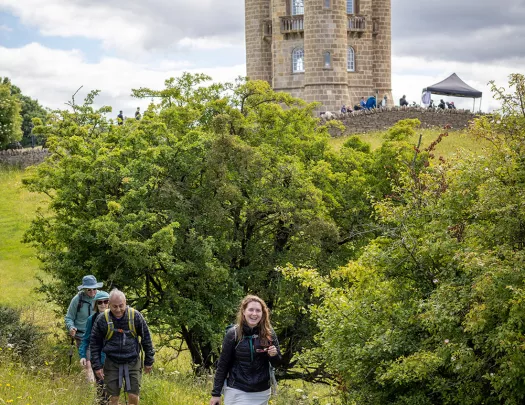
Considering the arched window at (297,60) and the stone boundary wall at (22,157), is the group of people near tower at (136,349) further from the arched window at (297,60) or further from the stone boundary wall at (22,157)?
the arched window at (297,60)

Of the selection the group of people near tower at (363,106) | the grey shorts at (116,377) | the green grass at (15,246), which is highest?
the group of people near tower at (363,106)

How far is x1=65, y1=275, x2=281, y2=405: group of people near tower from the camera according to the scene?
27.9 ft

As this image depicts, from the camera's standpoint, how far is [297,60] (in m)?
51.2

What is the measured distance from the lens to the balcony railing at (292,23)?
167 feet

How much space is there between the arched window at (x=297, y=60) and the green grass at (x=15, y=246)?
58.1ft

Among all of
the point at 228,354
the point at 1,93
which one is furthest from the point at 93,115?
the point at 1,93

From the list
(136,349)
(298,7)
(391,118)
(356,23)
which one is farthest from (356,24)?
(136,349)

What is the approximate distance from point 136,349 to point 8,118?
4398cm

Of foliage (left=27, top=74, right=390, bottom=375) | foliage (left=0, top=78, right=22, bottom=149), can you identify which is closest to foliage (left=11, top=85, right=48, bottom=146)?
foliage (left=0, top=78, right=22, bottom=149)

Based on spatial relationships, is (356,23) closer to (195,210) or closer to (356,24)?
(356,24)

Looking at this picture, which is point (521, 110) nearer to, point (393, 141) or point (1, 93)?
point (393, 141)

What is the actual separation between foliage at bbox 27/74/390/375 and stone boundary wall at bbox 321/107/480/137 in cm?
2278

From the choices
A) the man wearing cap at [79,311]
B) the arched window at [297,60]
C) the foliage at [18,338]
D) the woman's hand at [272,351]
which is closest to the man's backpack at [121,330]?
the man wearing cap at [79,311]

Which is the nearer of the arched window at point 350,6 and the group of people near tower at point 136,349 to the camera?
the group of people near tower at point 136,349
